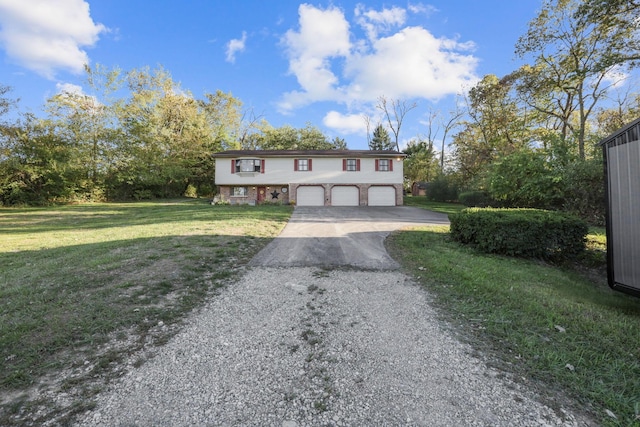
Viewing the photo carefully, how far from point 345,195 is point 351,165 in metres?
2.64

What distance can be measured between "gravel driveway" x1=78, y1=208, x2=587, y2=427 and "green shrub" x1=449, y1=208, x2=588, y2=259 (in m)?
4.10

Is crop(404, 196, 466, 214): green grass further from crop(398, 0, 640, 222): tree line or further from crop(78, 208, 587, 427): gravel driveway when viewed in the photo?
crop(78, 208, 587, 427): gravel driveway

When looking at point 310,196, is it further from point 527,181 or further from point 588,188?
point 588,188

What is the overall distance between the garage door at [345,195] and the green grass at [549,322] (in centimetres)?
1731

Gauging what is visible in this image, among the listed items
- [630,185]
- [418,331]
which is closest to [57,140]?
[418,331]

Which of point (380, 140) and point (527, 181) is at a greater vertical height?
point (380, 140)

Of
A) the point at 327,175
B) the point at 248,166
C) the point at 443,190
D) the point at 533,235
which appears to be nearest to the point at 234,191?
the point at 248,166

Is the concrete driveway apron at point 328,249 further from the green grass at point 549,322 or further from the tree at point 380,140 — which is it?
the tree at point 380,140

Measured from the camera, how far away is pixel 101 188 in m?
25.2

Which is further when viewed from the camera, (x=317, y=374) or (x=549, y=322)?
(x=549, y=322)

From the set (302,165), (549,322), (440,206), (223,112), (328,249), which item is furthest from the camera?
(223,112)

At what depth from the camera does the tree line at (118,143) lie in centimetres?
2038

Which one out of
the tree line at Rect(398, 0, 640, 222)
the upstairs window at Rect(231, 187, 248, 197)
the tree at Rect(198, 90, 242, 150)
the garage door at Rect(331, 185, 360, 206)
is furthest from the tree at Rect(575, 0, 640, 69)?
the tree at Rect(198, 90, 242, 150)

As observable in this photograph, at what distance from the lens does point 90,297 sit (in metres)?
3.87
